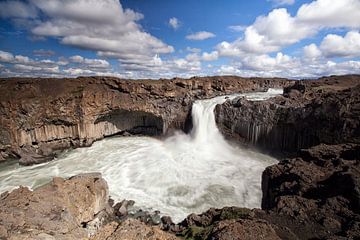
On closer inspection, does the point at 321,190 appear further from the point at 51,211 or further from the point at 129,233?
the point at 51,211

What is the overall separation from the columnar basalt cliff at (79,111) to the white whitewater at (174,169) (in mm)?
1882

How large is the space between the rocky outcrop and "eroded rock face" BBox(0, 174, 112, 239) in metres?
17.2

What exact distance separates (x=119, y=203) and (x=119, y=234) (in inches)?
387

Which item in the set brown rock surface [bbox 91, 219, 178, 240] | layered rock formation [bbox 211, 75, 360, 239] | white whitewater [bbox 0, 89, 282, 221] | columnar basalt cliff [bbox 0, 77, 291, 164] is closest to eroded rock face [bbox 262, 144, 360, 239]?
layered rock formation [bbox 211, 75, 360, 239]

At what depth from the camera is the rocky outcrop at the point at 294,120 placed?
19.3m

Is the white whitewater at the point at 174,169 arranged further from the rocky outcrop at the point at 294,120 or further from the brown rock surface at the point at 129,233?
the brown rock surface at the point at 129,233

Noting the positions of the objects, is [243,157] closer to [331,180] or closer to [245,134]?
[245,134]

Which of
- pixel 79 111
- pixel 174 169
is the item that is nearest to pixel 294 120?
pixel 174 169

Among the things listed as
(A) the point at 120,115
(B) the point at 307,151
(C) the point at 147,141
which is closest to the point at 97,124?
(A) the point at 120,115

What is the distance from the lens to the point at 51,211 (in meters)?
7.57

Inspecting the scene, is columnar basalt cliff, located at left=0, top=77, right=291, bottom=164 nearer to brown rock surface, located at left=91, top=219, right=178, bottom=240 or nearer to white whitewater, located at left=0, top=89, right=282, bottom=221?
white whitewater, located at left=0, top=89, right=282, bottom=221

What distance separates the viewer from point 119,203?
15039 mm

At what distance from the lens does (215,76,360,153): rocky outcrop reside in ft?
63.3

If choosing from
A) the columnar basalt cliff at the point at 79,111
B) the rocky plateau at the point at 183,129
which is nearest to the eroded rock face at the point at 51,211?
the rocky plateau at the point at 183,129
